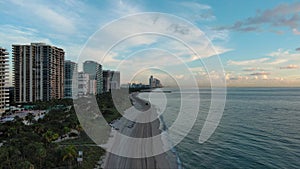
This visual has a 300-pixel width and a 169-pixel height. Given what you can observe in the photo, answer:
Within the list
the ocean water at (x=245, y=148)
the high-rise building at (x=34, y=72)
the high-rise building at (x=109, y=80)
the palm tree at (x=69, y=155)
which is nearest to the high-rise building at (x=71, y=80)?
the high-rise building at (x=34, y=72)

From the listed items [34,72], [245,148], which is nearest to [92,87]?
[34,72]

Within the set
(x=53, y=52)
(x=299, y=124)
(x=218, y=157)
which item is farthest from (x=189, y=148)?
(x=53, y=52)

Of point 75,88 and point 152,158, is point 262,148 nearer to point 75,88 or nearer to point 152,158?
point 152,158

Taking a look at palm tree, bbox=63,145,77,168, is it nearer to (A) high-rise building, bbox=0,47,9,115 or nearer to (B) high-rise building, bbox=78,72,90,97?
(A) high-rise building, bbox=0,47,9,115

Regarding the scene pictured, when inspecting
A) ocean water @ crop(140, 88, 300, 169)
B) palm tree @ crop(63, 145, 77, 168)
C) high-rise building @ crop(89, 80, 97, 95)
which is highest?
high-rise building @ crop(89, 80, 97, 95)

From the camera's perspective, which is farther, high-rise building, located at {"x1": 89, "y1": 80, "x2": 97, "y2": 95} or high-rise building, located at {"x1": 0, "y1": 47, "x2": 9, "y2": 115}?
high-rise building, located at {"x1": 89, "y1": 80, "x2": 97, "y2": 95}

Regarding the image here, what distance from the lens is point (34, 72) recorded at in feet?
191

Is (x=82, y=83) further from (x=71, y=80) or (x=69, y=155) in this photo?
(x=69, y=155)

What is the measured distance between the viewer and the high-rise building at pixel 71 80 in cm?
7647

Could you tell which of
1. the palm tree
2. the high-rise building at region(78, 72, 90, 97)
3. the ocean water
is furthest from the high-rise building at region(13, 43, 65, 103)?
the palm tree

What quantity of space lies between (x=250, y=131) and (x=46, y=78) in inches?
2005

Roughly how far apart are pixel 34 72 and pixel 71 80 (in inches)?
847

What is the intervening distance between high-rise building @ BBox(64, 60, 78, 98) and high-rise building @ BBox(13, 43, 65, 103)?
1303 cm

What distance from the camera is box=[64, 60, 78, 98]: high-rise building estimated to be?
76469 millimetres
